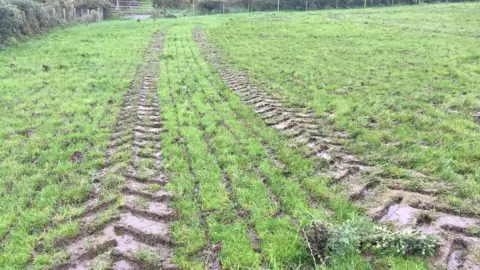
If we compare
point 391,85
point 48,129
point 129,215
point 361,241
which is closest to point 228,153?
Answer: point 129,215

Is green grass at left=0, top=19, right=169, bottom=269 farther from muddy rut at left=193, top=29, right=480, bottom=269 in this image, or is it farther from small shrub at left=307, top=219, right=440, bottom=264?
muddy rut at left=193, top=29, right=480, bottom=269

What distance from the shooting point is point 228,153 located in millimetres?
5480

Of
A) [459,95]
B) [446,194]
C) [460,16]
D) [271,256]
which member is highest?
[460,16]

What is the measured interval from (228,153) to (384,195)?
7.72 feet

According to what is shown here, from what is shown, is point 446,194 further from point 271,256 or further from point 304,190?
point 271,256

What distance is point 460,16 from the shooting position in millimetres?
20875

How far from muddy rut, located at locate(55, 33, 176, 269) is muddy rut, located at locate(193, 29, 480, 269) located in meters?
2.21

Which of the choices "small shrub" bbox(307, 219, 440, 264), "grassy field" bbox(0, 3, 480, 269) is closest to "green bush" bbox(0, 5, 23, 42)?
"grassy field" bbox(0, 3, 480, 269)

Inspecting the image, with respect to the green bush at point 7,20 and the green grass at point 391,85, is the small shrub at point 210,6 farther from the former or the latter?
the green bush at point 7,20

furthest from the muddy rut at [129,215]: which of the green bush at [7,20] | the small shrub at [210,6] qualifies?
the small shrub at [210,6]

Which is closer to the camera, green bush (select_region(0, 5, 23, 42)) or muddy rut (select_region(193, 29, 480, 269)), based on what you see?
muddy rut (select_region(193, 29, 480, 269))

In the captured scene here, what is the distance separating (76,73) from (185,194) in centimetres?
829

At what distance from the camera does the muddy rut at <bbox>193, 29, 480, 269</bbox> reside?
3.27m

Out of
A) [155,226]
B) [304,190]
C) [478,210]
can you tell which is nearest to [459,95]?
[478,210]
